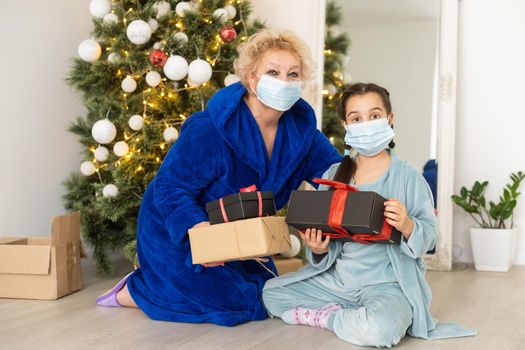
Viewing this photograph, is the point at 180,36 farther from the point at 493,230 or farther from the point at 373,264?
the point at 493,230

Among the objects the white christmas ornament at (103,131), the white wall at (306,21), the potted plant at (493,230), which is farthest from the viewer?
the white wall at (306,21)

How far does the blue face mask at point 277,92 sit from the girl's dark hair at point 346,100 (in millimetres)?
178

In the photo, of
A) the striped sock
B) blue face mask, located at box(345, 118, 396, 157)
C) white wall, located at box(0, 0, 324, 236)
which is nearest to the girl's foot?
the striped sock

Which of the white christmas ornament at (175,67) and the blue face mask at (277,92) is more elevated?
the white christmas ornament at (175,67)

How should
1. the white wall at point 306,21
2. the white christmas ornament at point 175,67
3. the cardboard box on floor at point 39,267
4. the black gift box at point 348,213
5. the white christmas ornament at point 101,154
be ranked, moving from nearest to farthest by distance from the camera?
the black gift box at point 348,213 < the cardboard box on floor at point 39,267 < the white christmas ornament at point 175,67 < the white christmas ornament at point 101,154 < the white wall at point 306,21

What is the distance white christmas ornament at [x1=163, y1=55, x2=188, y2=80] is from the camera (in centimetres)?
341

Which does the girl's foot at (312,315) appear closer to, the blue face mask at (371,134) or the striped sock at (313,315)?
the striped sock at (313,315)

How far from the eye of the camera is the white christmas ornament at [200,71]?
3.42 meters

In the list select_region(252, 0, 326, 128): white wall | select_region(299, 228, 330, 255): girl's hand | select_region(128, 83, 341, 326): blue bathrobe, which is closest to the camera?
select_region(299, 228, 330, 255): girl's hand

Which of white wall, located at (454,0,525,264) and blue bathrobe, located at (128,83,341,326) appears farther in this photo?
white wall, located at (454,0,525,264)

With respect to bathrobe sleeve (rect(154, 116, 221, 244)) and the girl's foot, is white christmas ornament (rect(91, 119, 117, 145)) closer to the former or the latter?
bathrobe sleeve (rect(154, 116, 221, 244))

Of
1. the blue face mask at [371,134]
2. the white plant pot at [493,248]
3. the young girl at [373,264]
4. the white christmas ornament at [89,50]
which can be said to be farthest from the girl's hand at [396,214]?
the white christmas ornament at [89,50]

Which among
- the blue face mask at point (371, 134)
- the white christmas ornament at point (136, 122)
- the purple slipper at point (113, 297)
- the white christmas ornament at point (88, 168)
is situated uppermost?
the white christmas ornament at point (136, 122)

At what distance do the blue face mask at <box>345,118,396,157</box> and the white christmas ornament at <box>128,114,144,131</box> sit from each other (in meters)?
1.42
